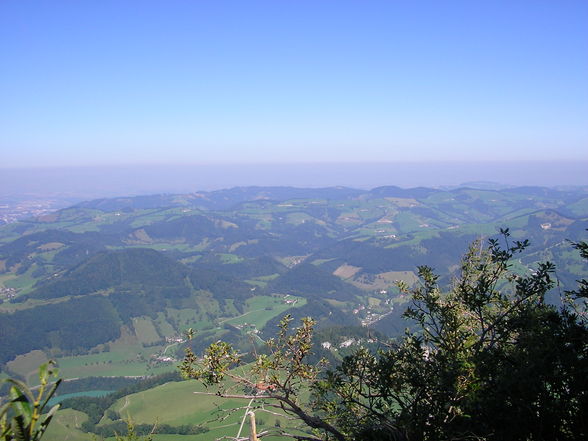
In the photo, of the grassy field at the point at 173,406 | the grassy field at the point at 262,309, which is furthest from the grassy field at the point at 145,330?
the grassy field at the point at 173,406

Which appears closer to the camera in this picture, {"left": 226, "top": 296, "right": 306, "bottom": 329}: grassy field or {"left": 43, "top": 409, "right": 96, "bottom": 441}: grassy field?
{"left": 43, "top": 409, "right": 96, "bottom": 441}: grassy field

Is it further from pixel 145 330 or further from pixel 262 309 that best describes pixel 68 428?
pixel 262 309

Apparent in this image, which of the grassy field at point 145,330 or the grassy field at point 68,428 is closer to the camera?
the grassy field at point 68,428

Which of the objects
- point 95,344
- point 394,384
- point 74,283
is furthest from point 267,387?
point 74,283

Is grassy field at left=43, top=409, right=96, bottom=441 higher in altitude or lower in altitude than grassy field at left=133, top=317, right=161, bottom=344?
higher

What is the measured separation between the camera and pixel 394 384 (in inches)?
356

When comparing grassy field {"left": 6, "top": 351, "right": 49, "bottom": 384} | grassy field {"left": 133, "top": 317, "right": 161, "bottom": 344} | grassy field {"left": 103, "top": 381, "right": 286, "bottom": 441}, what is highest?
grassy field {"left": 103, "top": 381, "right": 286, "bottom": 441}

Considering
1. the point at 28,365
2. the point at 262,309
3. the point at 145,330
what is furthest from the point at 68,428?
the point at 262,309

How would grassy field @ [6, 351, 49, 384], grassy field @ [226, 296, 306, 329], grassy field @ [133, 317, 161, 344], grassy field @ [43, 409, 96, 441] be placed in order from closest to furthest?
grassy field @ [43, 409, 96, 441] → grassy field @ [6, 351, 49, 384] → grassy field @ [133, 317, 161, 344] → grassy field @ [226, 296, 306, 329]

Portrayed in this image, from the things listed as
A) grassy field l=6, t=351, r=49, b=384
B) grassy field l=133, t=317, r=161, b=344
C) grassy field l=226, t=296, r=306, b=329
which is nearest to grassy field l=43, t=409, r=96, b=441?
grassy field l=6, t=351, r=49, b=384

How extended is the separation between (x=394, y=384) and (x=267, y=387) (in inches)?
121

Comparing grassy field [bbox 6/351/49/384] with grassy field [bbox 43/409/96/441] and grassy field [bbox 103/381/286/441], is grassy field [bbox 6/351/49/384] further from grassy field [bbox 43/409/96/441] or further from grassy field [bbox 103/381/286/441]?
grassy field [bbox 103/381/286/441]

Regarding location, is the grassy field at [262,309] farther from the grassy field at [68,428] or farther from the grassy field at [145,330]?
the grassy field at [68,428]

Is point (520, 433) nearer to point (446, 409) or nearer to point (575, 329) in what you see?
point (446, 409)
